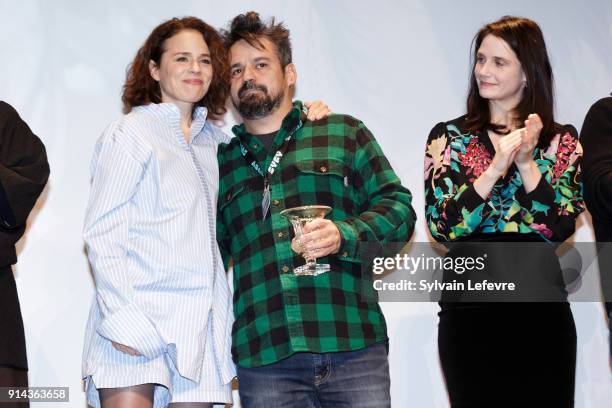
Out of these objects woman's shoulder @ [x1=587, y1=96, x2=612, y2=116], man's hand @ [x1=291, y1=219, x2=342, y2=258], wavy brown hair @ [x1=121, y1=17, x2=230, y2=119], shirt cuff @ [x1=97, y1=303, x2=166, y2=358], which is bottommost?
shirt cuff @ [x1=97, y1=303, x2=166, y2=358]

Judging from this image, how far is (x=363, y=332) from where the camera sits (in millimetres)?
3100

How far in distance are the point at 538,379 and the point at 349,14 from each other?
2.11m

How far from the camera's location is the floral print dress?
123 inches

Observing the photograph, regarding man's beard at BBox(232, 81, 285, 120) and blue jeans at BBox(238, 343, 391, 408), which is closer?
blue jeans at BBox(238, 343, 391, 408)

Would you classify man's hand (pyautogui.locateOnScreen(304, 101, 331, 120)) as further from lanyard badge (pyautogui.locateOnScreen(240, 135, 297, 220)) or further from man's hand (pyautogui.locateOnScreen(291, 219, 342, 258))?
man's hand (pyautogui.locateOnScreen(291, 219, 342, 258))

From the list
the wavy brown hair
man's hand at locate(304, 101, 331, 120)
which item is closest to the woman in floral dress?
man's hand at locate(304, 101, 331, 120)

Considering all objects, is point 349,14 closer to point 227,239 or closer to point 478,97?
point 478,97

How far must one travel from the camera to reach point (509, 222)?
3.14 m

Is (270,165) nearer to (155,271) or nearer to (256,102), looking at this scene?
(256,102)

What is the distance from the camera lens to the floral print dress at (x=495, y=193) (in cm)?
313

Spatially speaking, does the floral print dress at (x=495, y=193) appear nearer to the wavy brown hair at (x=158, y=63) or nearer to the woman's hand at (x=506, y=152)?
the woman's hand at (x=506, y=152)

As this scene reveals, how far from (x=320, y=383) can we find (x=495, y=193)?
3.00ft

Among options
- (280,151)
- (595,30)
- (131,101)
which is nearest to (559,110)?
(595,30)

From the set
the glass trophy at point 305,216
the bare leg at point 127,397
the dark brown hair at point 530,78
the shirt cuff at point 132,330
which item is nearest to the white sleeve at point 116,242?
the shirt cuff at point 132,330
